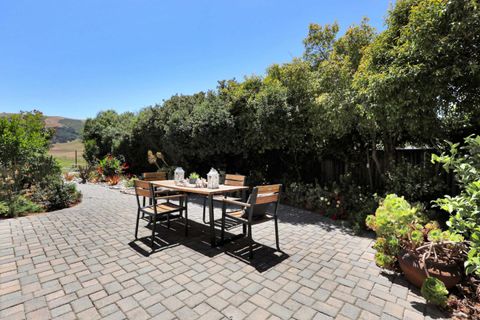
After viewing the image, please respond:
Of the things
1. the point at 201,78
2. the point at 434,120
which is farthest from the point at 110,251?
the point at 201,78

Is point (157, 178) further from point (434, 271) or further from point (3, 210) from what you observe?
point (434, 271)

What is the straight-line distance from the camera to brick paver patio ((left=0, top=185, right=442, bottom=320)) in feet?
6.82

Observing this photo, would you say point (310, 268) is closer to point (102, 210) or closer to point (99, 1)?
point (102, 210)

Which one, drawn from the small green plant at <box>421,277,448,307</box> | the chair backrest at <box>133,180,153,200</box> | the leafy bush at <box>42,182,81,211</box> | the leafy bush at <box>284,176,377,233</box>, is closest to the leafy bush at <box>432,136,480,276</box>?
the small green plant at <box>421,277,448,307</box>

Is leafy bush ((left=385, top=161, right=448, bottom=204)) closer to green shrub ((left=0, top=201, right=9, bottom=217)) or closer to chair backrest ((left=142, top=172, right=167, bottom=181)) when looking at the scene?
chair backrest ((left=142, top=172, right=167, bottom=181))

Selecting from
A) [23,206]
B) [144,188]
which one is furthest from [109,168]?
[144,188]

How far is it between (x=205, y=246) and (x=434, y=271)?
280 centimetres

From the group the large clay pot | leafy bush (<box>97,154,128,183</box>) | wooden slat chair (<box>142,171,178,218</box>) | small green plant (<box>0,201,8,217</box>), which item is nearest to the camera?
the large clay pot

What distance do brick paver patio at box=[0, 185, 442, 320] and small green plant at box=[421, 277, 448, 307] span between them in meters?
0.10

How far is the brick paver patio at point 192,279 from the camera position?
208 cm

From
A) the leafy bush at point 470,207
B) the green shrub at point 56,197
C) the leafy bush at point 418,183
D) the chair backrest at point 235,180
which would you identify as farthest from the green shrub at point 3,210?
the leafy bush at point 418,183

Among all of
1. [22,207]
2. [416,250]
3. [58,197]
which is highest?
[416,250]

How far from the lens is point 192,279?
262 centimetres

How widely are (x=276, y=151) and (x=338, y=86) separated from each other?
2875 millimetres
